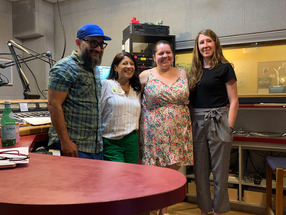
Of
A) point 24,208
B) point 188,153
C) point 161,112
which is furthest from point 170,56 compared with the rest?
point 24,208

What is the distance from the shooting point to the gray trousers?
2.09 metres

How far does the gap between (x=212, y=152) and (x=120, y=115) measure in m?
0.81

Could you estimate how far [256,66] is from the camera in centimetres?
323

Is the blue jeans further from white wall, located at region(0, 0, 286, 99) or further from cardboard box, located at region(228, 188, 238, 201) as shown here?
white wall, located at region(0, 0, 286, 99)

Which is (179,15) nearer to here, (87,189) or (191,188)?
(191,188)

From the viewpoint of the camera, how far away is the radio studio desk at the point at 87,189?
59 centimetres

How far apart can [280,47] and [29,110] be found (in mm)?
2765

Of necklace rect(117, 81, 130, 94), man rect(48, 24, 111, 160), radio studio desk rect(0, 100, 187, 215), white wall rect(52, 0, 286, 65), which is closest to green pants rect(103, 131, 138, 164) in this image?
man rect(48, 24, 111, 160)

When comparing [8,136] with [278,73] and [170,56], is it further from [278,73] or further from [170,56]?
[278,73]

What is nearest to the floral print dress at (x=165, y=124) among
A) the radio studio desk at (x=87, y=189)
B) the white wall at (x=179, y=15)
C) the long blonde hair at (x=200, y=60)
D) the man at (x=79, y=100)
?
the long blonde hair at (x=200, y=60)

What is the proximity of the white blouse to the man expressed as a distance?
195mm

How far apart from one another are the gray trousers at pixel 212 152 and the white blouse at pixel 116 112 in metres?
0.54

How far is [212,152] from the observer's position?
7.02 feet

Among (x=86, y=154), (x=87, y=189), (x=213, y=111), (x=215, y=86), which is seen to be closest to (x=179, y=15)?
(x=215, y=86)
